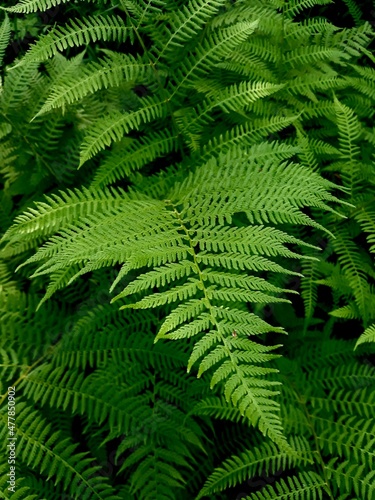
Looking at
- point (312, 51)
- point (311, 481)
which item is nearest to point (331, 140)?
point (312, 51)

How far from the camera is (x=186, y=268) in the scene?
4.89 feet

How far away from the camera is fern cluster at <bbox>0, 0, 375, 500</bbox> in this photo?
156 centimetres

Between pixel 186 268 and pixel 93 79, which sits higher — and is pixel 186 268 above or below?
below

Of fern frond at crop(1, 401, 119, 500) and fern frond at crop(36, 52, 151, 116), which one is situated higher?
fern frond at crop(36, 52, 151, 116)

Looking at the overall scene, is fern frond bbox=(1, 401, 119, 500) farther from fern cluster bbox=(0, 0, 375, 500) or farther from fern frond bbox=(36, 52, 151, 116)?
fern frond bbox=(36, 52, 151, 116)

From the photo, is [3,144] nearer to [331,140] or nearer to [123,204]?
[123,204]

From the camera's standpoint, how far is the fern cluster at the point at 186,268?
156 centimetres

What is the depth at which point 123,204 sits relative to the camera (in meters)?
1.71

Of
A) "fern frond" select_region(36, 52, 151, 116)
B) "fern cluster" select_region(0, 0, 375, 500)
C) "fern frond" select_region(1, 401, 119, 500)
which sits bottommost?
"fern frond" select_region(1, 401, 119, 500)


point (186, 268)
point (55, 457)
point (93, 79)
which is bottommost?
point (55, 457)

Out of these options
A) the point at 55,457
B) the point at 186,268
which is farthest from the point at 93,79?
the point at 55,457

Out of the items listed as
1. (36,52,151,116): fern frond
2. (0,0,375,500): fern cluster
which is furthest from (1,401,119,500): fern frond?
(36,52,151,116): fern frond

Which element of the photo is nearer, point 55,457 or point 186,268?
point 186,268

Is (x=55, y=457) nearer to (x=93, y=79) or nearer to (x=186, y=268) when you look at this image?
(x=186, y=268)
